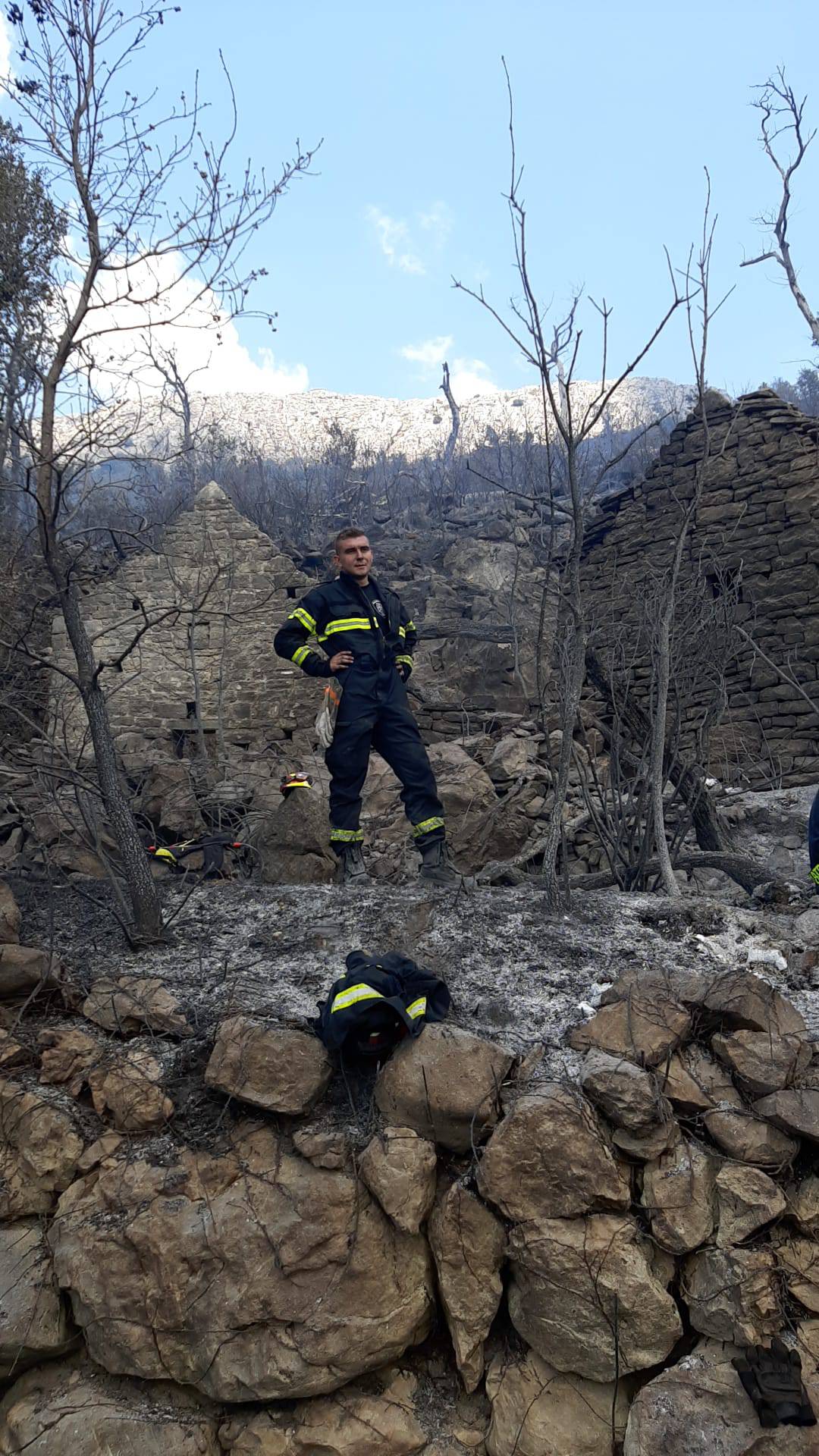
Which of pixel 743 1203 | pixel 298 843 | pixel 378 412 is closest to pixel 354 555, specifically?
pixel 298 843

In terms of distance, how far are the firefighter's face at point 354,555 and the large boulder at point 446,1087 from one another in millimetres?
2430

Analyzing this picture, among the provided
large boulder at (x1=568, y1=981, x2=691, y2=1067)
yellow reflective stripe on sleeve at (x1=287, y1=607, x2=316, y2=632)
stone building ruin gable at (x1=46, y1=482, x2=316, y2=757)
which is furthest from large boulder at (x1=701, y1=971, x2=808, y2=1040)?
stone building ruin gable at (x1=46, y1=482, x2=316, y2=757)

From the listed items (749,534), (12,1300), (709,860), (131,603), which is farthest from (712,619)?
(131,603)

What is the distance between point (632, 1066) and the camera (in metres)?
2.56

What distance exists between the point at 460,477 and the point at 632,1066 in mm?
17416

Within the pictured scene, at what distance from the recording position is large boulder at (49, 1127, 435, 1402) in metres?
2.26

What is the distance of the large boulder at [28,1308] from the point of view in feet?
7.57

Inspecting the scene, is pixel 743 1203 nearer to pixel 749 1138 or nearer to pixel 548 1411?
pixel 749 1138

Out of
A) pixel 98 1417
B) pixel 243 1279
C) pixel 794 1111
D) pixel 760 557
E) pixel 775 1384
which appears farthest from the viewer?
pixel 760 557

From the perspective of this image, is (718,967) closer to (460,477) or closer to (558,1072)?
(558,1072)

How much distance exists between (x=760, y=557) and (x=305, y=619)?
586 centimetres

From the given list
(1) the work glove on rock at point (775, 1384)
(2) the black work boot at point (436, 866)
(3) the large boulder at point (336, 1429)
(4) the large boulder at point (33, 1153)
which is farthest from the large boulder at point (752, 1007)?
(4) the large boulder at point (33, 1153)

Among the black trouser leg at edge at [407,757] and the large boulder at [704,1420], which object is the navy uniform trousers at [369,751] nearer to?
the black trouser leg at edge at [407,757]

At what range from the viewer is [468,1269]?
7.68 feet
